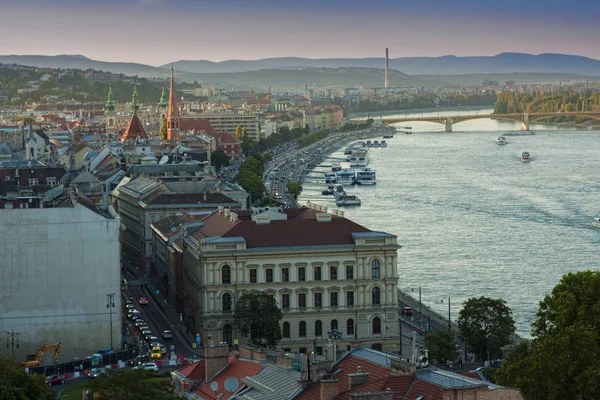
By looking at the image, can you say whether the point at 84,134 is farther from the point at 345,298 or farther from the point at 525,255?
the point at 345,298

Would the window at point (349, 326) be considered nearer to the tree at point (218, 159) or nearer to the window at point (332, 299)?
the window at point (332, 299)

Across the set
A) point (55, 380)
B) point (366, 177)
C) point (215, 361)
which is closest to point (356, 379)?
point (215, 361)

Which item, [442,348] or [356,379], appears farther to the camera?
[442,348]

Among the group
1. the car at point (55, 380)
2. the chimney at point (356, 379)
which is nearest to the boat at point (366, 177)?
the car at point (55, 380)

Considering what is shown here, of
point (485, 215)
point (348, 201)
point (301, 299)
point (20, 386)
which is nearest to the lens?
point (20, 386)

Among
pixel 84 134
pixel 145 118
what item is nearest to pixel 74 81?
pixel 145 118

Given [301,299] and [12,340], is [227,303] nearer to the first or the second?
[301,299]
